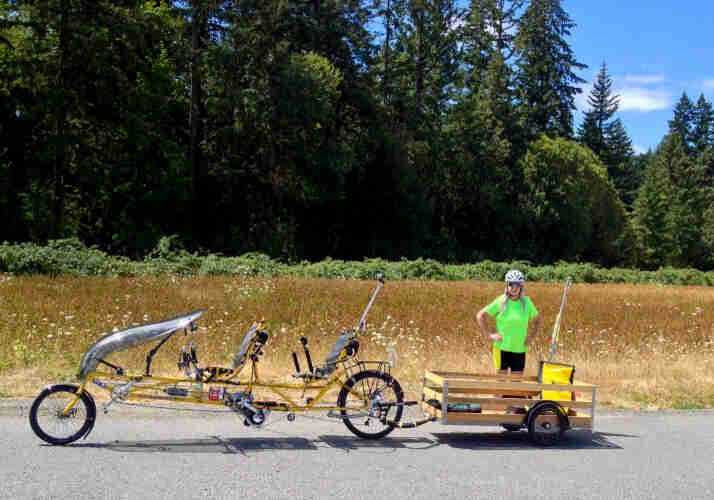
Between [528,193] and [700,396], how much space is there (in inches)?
2085

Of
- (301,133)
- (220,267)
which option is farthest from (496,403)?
(301,133)

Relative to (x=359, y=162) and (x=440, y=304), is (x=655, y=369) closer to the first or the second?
(x=440, y=304)

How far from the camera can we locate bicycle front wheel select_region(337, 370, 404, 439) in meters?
7.65

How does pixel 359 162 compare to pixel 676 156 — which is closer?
pixel 359 162

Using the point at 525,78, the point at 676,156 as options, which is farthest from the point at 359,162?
the point at 676,156

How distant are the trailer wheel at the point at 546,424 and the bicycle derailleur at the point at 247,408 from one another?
2.87 meters

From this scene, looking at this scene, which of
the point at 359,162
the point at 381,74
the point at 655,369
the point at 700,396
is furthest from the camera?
the point at 381,74

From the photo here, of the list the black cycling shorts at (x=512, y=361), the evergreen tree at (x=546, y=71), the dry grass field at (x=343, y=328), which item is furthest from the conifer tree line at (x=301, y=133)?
the black cycling shorts at (x=512, y=361)

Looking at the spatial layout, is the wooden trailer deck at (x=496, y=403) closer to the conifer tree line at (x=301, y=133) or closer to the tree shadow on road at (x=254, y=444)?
the tree shadow on road at (x=254, y=444)

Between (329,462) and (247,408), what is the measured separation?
1099mm

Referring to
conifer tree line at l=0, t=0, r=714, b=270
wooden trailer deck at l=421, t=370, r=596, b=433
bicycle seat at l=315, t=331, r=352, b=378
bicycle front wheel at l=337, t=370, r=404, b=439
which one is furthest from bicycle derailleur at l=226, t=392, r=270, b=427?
conifer tree line at l=0, t=0, r=714, b=270

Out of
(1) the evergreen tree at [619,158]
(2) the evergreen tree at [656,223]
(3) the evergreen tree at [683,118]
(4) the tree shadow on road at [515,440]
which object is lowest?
(4) the tree shadow on road at [515,440]

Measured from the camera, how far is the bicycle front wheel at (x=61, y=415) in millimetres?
6805

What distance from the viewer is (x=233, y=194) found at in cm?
4694
